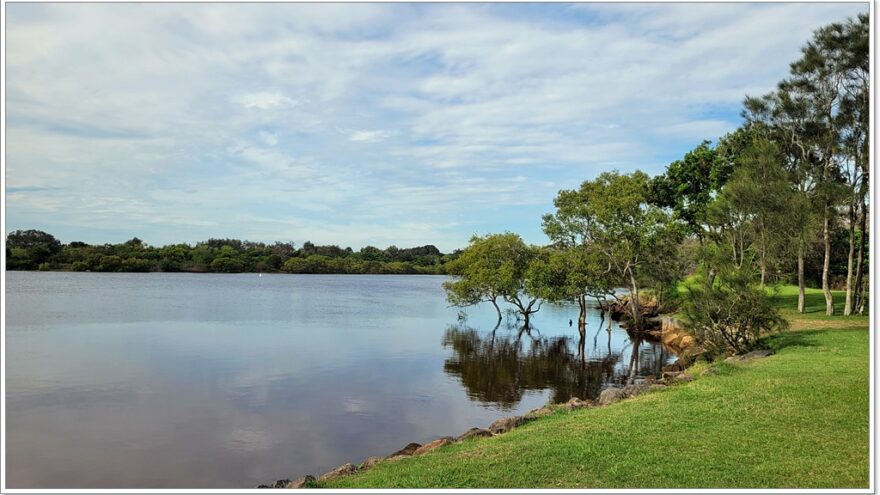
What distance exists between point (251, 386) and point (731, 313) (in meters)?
15.9

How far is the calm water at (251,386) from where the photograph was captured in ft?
45.2

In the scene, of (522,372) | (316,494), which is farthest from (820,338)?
(316,494)

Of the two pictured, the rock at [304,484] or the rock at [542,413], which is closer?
the rock at [304,484]

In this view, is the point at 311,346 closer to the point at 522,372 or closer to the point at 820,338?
the point at 522,372

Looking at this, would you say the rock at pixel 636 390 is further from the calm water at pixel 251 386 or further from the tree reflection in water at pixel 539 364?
the tree reflection in water at pixel 539 364

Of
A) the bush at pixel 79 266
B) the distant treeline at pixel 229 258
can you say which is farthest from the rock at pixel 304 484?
the bush at pixel 79 266

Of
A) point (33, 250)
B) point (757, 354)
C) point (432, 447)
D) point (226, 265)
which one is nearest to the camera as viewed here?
point (432, 447)

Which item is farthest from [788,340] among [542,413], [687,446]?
[687,446]

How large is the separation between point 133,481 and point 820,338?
20322 millimetres

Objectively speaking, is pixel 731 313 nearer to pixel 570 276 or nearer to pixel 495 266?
pixel 570 276

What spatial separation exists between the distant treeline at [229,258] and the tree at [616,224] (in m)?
45.3

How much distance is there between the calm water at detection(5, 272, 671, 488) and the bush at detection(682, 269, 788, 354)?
12.8ft

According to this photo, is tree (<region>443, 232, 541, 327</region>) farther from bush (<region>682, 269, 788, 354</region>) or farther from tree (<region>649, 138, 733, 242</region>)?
bush (<region>682, 269, 788, 354</region>)

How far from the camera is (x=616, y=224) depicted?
3406cm
